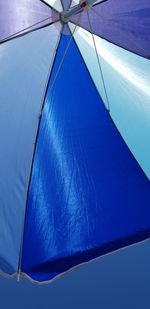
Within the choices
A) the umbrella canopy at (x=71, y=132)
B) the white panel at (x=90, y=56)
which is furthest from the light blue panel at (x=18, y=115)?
the white panel at (x=90, y=56)

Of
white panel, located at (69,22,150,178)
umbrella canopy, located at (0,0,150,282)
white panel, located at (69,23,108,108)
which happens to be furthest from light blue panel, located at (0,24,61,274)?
white panel, located at (69,22,150,178)

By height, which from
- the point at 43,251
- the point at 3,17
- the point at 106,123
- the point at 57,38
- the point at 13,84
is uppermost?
the point at 3,17

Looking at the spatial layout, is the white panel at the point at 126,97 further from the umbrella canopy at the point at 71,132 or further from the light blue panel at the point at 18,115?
the light blue panel at the point at 18,115

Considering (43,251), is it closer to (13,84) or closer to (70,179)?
(70,179)

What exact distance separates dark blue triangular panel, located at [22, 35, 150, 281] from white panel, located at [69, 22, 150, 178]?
1.8 inches

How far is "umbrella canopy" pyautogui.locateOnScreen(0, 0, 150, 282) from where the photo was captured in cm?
194

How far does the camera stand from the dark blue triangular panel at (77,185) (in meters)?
1.94

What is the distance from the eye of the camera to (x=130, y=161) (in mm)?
2203

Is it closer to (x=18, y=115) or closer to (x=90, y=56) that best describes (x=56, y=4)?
(x=90, y=56)

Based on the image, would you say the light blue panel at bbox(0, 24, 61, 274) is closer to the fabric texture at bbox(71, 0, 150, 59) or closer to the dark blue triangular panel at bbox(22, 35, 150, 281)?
the dark blue triangular panel at bbox(22, 35, 150, 281)

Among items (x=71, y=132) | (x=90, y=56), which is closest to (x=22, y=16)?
(x=90, y=56)

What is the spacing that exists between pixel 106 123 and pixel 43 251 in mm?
686

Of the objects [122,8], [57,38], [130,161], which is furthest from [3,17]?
[130,161]

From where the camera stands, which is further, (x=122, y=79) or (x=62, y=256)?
(x=122, y=79)
